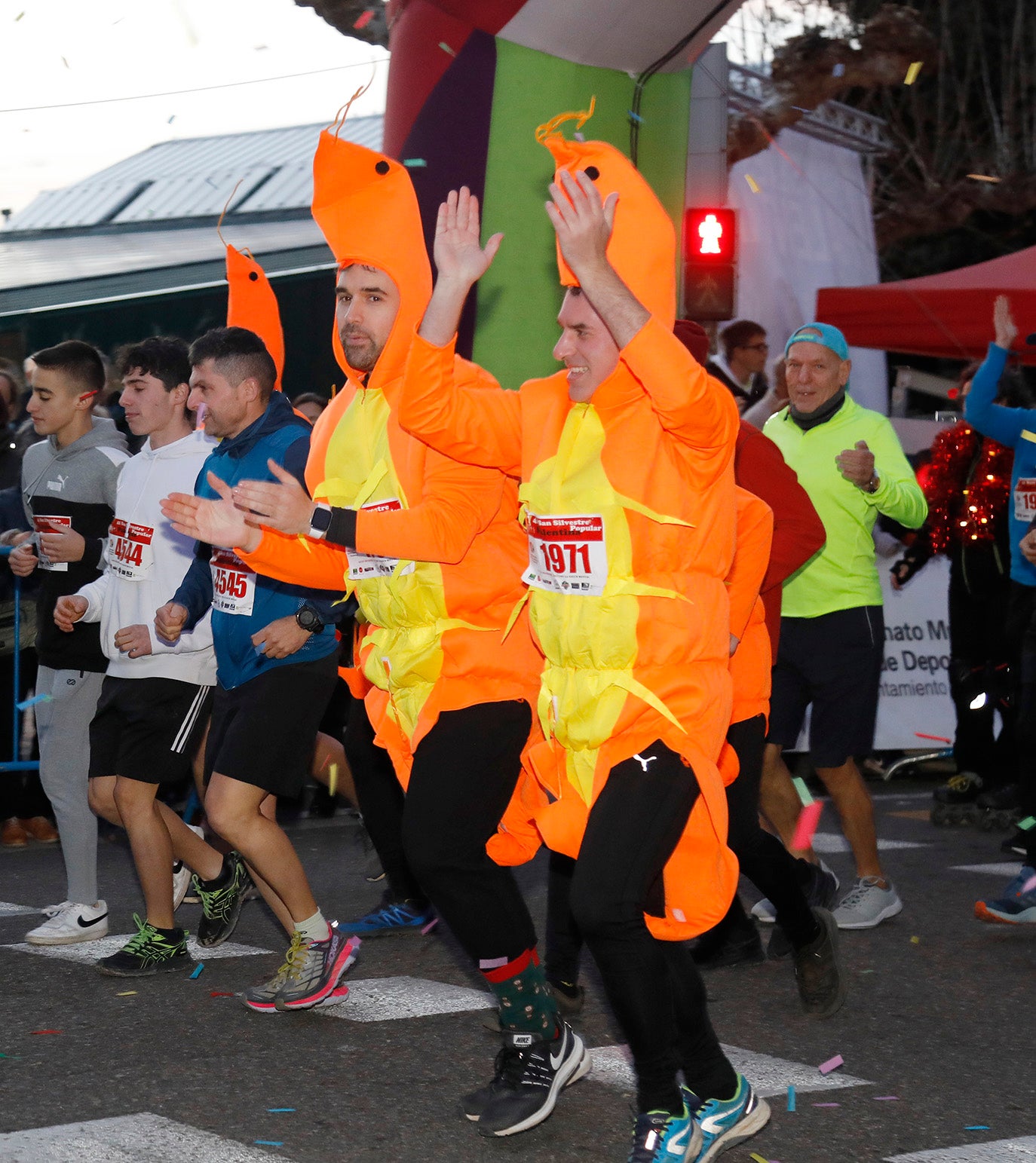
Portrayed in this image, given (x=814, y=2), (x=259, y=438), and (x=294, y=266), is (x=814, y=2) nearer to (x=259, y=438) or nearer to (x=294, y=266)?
(x=294, y=266)

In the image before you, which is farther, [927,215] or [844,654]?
[927,215]

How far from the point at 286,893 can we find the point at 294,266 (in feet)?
33.9

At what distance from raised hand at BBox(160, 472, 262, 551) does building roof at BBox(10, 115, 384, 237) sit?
15548 millimetres

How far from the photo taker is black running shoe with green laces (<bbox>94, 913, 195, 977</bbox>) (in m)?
5.15

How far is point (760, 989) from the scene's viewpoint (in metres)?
5.05

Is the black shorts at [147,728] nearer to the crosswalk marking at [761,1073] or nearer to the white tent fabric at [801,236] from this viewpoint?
the crosswalk marking at [761,1073]

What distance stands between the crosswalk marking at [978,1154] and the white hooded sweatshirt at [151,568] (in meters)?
2.79

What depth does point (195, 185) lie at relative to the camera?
23266 mm

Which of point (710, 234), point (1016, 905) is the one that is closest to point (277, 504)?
point (1016, 905)

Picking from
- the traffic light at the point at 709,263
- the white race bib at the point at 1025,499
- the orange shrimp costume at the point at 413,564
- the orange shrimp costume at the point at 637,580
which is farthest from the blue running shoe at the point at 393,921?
the traffic light at the point at 709,263

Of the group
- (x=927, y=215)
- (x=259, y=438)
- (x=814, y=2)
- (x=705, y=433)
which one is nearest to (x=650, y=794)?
(x=705, y=433)

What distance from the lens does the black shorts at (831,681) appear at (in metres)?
6.02

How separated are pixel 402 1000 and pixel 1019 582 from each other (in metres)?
3.38

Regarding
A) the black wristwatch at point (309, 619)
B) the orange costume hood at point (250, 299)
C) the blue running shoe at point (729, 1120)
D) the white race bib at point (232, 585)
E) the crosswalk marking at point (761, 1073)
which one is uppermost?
the orange costume hood at point (250, 299)
